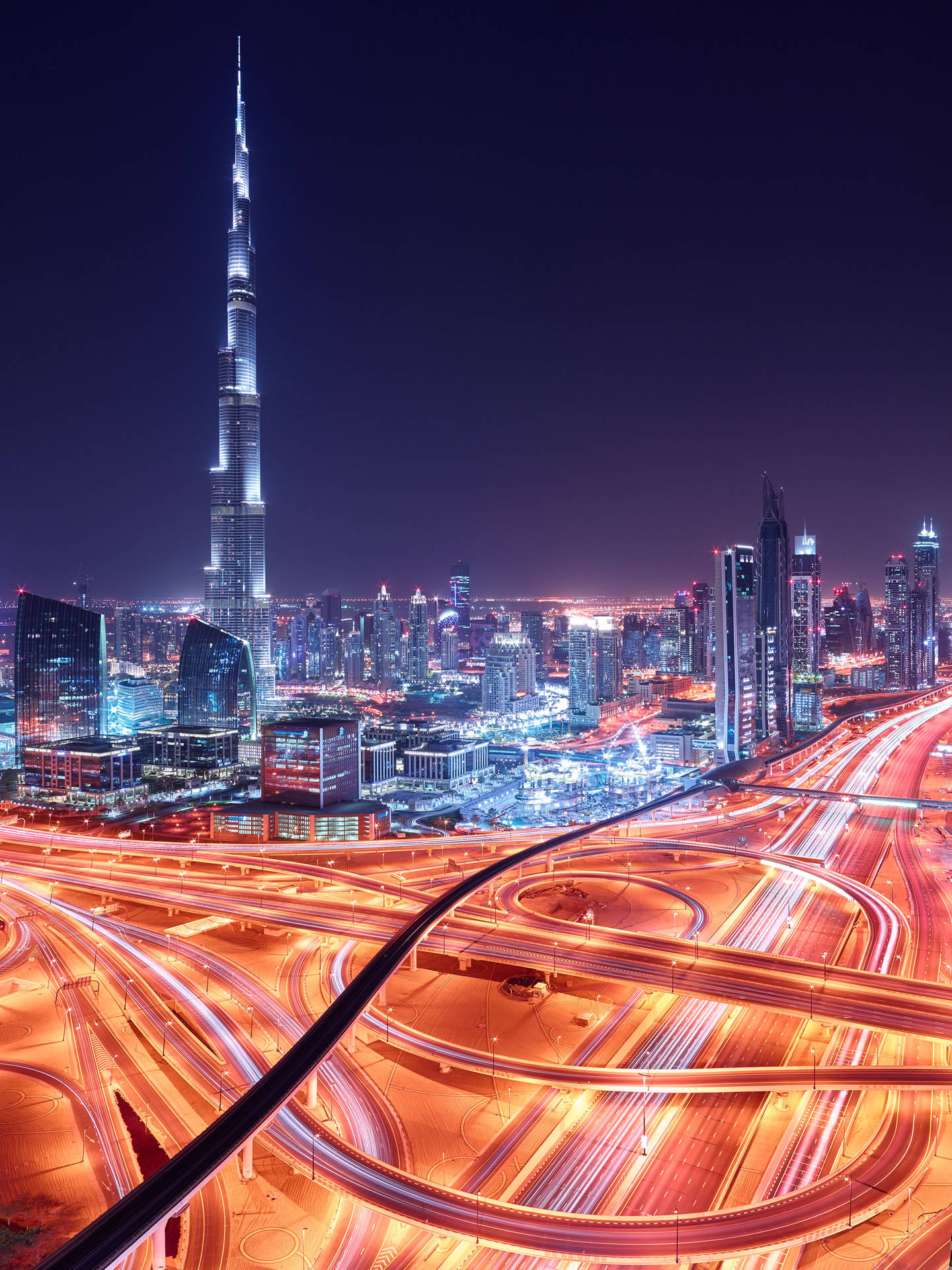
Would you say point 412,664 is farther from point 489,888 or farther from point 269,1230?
point 269,1230

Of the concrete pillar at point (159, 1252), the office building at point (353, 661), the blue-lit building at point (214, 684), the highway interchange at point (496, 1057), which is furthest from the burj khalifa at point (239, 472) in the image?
the concrete pillar at point (159, 1252)

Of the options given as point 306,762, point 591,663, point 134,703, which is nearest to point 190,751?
point 306,762

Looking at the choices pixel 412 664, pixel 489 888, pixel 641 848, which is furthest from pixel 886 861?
pixel 412 664

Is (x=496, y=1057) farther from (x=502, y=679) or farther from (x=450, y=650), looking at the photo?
(x=450, y=650)

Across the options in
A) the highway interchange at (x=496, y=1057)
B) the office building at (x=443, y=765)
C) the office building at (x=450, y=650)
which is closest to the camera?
the highway interchange at (x=496, y=1057)

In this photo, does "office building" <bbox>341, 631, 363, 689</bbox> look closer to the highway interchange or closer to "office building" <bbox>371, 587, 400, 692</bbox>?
"office building" <bbox>371, 587, 400, 692</bbox>

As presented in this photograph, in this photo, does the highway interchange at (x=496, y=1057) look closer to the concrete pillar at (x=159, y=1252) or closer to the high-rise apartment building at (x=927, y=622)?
the concrete pillar at (x=159, y=1252)
